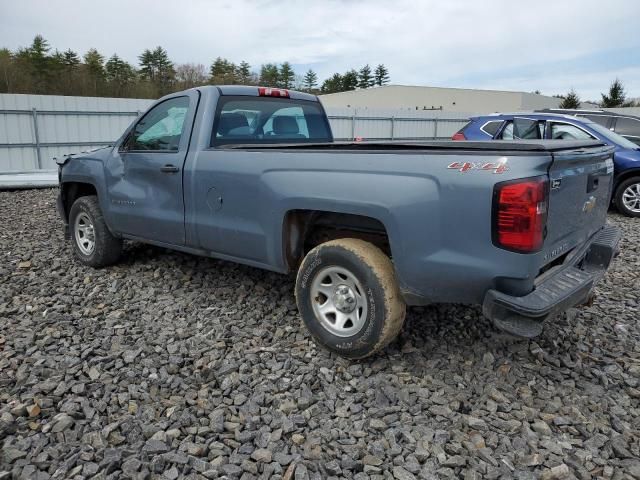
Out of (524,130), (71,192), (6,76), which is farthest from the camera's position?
(6,76)

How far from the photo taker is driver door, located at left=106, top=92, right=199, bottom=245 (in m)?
4.32

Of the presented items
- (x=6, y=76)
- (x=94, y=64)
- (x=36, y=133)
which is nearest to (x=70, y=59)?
(x=94, y=64)

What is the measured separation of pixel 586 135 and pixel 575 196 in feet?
20.2

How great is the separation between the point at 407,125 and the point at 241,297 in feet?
67.9

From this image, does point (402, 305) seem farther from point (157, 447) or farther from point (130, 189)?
point (130, 189)

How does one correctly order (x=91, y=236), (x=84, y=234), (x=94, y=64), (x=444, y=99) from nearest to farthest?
(x=91, y=236) → (x=84, y=234) → (x=444, y=99) → (x=94, y=64)

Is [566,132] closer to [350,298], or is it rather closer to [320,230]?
[320,230]

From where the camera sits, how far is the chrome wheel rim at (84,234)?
542 cm

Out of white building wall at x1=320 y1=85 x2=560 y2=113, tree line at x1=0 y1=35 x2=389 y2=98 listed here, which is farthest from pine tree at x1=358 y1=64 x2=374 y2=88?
white building wall at x1=320 y1=85 x2=560 y2=113

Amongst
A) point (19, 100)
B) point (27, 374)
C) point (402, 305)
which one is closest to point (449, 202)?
point (402, 305)

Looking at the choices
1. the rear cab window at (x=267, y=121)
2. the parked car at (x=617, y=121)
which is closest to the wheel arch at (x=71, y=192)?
the rear cab window at (x=267, y=121)

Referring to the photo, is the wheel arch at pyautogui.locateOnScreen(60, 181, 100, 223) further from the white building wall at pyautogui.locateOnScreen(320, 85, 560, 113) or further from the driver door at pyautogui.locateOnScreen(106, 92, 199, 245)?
the white building wall at pyautogui.locateOnScreen(320, 85, 560, 113)

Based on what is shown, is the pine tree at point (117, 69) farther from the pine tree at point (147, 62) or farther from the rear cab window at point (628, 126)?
the rear cab window at point (628, 126)

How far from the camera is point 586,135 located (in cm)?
837
